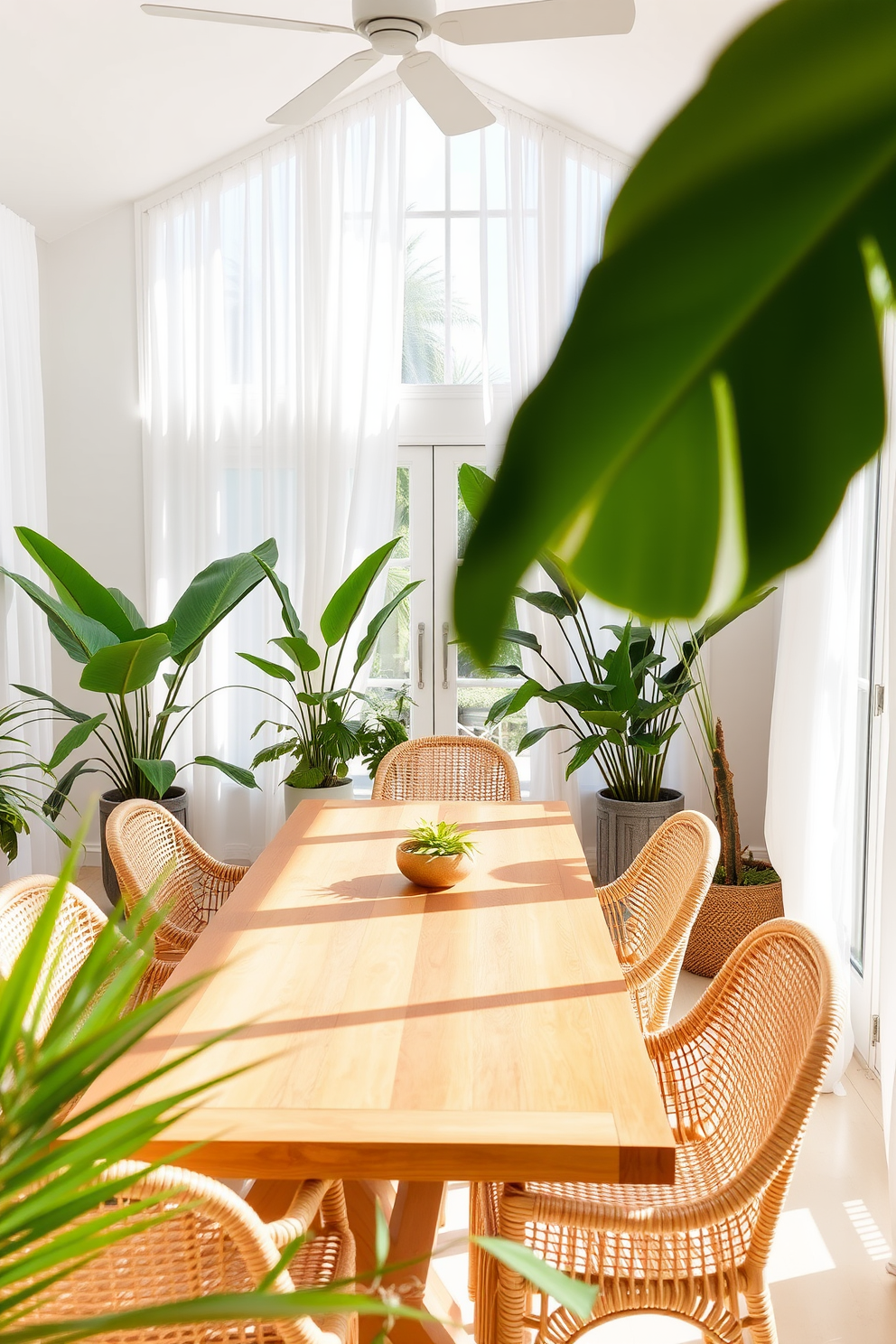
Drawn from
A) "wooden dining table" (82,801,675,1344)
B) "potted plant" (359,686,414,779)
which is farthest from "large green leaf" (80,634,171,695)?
"wooden dining table" (82,801,675,1344)

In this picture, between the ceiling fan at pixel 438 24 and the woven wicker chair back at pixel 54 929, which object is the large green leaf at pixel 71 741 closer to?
the woven wicker chair back at pixel 54 929

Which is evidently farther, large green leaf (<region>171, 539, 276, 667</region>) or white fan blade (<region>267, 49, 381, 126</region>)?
large green leaf (<region>171, 539, 276, 667</region>)

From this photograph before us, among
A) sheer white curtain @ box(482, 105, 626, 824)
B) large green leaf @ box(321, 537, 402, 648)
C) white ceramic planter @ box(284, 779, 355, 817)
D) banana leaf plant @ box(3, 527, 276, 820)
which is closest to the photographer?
banana leaf plant @ box(3, 527, 276, 820)

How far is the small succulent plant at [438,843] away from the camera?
234 centimetres

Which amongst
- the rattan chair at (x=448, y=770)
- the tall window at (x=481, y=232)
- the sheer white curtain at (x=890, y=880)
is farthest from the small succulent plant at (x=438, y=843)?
the tall window at (x=481, y=232)

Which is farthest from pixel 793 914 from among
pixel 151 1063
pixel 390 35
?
pixel 390 35

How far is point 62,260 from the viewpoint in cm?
523

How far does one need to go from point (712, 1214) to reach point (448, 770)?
219 cm

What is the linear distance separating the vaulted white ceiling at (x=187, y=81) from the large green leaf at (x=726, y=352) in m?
3.54

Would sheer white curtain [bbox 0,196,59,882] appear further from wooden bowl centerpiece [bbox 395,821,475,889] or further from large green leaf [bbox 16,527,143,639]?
wooden bowl centerpiece [bbox 395,821,475,889]

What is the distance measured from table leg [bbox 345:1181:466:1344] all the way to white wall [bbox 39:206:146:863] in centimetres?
369

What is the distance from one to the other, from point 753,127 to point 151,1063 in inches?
64.0

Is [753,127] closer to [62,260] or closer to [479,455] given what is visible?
[479,455]

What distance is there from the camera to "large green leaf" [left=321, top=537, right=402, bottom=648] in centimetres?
426
